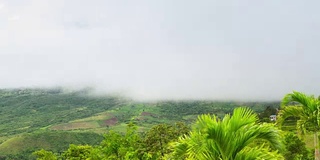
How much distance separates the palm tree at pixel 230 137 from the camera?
558 cm

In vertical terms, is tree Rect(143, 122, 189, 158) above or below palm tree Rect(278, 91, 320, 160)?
below

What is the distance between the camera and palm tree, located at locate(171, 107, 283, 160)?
18.3 ft

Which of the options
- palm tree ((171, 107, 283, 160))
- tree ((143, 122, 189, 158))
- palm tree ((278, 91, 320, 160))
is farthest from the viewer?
tree ((143, 122, 189, 158))

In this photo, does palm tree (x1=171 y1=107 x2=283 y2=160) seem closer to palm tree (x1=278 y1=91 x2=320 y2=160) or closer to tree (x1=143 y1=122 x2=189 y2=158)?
palm tree (x1=278 y1=91 x2=320 y2=160)

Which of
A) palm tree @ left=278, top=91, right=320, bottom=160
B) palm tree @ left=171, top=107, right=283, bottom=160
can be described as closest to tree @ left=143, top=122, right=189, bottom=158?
palm tree @ left=278, top=91, right=320, bottom=160

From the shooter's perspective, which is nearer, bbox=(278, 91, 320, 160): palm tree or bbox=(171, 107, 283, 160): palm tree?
bbox=(171, 107, 283, 160): palm tree

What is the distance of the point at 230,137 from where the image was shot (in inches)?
221

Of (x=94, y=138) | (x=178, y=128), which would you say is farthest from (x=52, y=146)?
(x=178, y=128)

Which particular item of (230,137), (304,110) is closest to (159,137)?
(304,110)

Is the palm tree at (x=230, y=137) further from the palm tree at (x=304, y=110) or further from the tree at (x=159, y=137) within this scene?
the tree at (x=159, y=137)

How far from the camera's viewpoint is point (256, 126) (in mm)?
5719

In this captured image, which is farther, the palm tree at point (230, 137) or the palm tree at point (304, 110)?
the palm tree at point (304, 110)

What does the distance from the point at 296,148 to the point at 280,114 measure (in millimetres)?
27227

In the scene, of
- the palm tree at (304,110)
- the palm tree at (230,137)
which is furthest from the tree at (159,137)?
the palm tree at (230,137)
